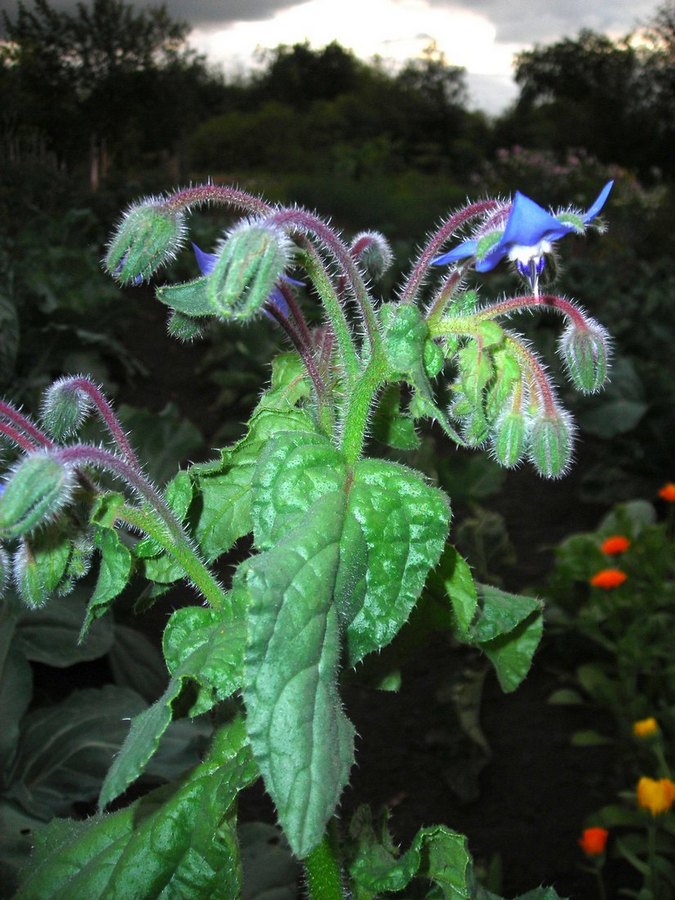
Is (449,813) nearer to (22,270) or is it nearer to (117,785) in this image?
(117,785)

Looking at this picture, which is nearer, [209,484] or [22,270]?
[209,484]

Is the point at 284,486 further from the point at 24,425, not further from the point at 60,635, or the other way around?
the point at 60,635

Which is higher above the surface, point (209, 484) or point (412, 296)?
→ point (412, 296)

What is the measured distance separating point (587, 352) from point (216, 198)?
1.19 ft

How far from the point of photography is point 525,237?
28.2 inches

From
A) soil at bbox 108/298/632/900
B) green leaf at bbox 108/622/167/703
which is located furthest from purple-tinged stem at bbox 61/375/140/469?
green leaf at bbox 108/622/167/703

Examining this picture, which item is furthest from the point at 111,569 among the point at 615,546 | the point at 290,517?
the point at 615,546

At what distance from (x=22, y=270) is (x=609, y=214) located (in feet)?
25.4

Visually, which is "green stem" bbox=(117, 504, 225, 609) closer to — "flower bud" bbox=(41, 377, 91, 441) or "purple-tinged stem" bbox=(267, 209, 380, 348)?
"flower bud" bbox=(41, 377, 91, 441)

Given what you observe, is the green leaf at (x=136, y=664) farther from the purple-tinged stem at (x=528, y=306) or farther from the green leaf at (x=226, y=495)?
the purple-tinged stem at (x=528, y=306)

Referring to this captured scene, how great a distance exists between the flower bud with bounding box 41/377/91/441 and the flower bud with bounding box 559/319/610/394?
46 centimetres

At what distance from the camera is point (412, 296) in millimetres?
734

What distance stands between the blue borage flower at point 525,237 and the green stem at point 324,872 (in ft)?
1.78

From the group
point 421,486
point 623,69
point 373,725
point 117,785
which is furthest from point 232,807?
point 623,69
